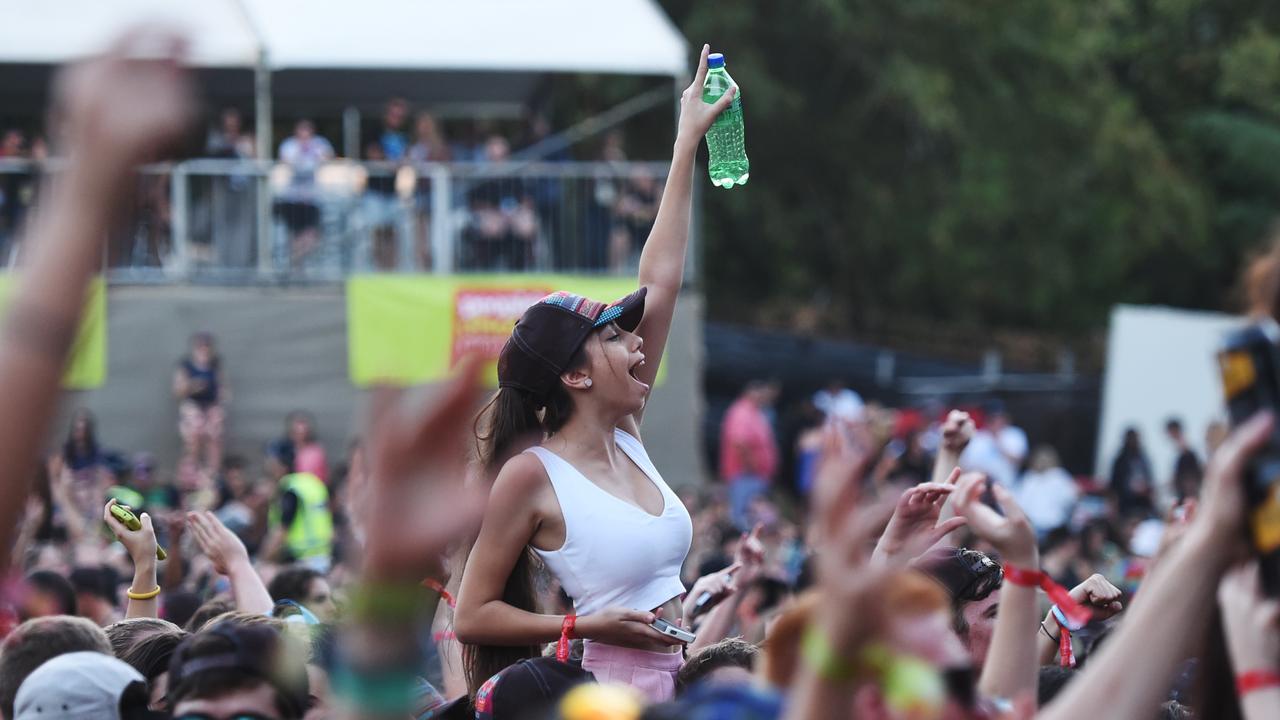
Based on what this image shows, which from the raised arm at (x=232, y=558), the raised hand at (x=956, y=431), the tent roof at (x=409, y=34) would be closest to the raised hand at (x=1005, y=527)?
the raised hand at (x=956, y=431)

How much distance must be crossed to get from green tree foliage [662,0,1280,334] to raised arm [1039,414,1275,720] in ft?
83.9

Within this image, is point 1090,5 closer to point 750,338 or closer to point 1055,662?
point 750,338

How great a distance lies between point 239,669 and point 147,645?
1.15m

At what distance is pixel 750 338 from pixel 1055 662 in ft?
58.1

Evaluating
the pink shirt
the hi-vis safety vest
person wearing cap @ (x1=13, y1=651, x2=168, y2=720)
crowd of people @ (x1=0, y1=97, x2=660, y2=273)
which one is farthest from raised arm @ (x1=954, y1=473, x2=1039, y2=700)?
the pink shirt

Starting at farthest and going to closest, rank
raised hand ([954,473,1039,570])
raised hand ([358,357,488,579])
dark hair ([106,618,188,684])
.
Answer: dark hair ([106,618,188,684]) → raised hand ([954,473,1039,570]) → raised hand ([358,357,488,579])

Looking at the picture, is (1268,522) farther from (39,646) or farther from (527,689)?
(39,646)

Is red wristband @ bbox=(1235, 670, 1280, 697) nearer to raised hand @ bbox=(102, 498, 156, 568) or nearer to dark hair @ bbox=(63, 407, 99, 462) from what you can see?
raised hand @ bbox=(102, 498, 156, 568)

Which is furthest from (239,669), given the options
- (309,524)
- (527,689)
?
(309,524)

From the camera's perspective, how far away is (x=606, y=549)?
4090mm

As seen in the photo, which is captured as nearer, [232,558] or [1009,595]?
[1009,595]

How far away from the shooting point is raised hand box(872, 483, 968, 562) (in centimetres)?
388

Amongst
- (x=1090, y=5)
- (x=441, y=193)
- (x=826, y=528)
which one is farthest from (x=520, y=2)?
(x=1090, y=5)

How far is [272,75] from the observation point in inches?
717
